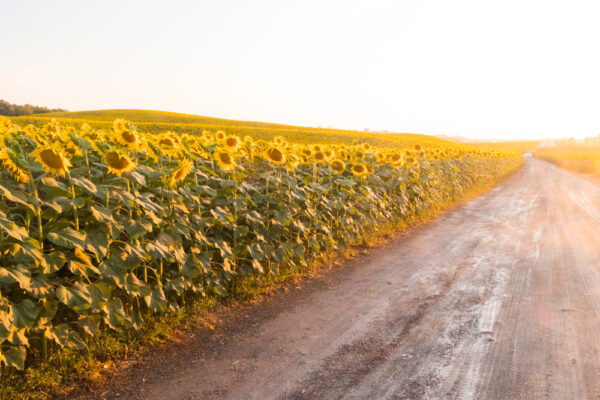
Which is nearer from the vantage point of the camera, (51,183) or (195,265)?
(51,183)

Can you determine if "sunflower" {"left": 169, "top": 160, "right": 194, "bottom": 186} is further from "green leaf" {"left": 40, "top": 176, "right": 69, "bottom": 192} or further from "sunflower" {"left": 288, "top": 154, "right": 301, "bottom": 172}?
"sunflower" {"left": 288, "top": 154, "right": 301, "bottom": 172}

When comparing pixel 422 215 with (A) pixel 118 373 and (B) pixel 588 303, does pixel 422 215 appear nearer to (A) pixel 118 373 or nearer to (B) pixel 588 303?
(B) pixel 588 303

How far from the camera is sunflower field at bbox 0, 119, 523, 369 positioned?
11.3ft

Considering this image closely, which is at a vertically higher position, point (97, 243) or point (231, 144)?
point (231, 144)

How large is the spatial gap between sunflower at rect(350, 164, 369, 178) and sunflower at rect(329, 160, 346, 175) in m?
0.44

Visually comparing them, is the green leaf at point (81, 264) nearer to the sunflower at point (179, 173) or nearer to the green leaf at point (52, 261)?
the green leaf at point (52, 261)

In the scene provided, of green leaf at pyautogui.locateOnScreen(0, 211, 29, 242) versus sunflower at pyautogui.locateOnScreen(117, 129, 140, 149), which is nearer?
green leaf at pyautogui.locateOnScreen(0, 211, 29, 242)

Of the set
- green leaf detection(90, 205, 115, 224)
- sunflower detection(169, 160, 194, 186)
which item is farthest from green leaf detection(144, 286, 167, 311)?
sunflower detection(169, 160, 194, 186)

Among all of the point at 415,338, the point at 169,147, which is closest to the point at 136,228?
the point at 169,147

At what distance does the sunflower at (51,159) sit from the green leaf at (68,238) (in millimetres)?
499

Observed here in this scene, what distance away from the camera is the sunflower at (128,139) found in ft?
15.0

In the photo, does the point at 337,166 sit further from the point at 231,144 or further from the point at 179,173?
the point at 179,173

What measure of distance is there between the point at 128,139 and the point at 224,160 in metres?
1.31

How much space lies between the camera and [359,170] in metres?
8.54
